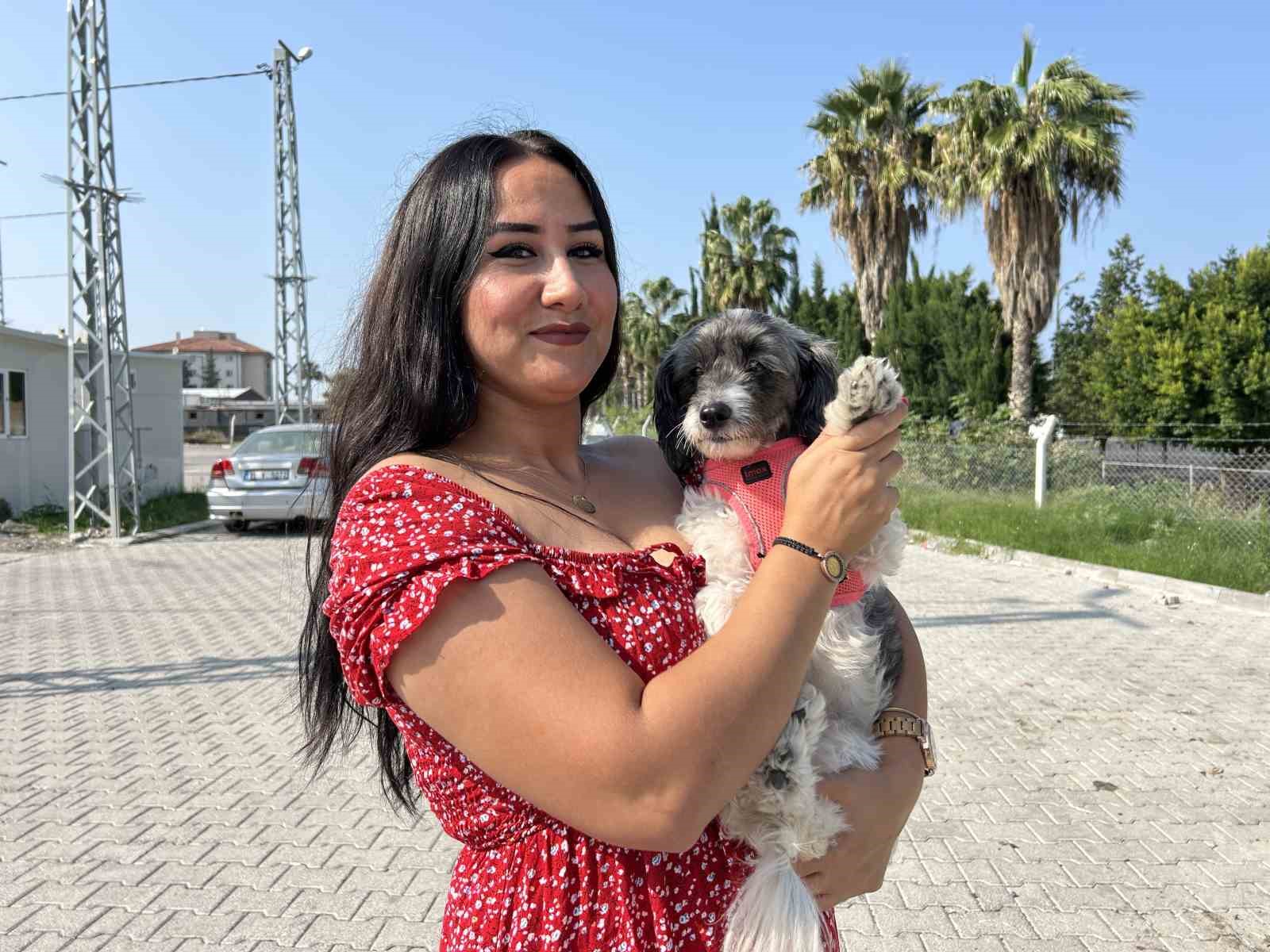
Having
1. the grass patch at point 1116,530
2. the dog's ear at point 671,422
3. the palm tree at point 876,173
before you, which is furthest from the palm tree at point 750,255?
the dog's ear at point 671,422

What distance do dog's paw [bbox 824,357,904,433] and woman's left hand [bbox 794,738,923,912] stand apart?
2.21ft

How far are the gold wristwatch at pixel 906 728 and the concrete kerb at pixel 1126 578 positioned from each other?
33.3 feet

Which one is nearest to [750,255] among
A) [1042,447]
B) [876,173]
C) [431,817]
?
[876,173]

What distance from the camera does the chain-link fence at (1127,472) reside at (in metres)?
14.5

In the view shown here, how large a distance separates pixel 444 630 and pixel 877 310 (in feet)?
98.5

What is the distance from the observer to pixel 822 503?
152 centimetres

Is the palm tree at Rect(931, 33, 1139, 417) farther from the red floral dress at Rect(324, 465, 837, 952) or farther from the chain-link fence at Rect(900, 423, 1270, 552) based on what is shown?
the red floral dress at Rect(324, 465, 837, 952)

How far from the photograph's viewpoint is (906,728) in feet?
6.66

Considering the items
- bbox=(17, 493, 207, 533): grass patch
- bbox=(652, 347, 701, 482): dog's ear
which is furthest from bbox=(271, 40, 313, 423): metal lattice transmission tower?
bbox=(652, 347, 701, 482): dog's ear

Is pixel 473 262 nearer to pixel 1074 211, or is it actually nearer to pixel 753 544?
pixel 753 544

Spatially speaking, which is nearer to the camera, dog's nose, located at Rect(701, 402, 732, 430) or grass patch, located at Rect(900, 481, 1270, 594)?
dog's nose, located at Rect(701, 402, 732, 430)

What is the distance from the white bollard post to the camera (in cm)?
1702

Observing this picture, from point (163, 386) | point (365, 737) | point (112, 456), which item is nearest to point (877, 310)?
point (163, 386)

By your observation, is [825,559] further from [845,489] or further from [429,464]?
[429,464]
